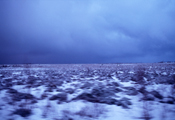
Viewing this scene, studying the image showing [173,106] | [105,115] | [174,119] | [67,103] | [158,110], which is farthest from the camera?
[67,103]

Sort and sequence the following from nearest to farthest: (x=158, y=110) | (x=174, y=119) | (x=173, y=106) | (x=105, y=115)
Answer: (x=174, y=119) < (x=105, y=115) < (x=158, y=110) < (x=173, y=106)

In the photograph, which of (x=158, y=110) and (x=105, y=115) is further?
(x=158, y=110)

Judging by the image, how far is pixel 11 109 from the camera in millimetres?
3691

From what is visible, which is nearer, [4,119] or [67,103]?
[4,119]

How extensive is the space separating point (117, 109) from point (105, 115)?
63cm

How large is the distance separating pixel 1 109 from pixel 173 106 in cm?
615

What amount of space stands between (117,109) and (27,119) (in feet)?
9.59

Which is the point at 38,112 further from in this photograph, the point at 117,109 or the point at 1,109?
the point at 117,109

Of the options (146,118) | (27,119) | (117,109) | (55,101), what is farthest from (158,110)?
(27,119)

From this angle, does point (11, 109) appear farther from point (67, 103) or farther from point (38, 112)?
point (67, 103)

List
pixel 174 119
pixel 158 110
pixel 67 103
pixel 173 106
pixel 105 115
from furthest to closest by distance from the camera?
pixel 67 103 → pixel 173 106 → pixel 158 110 → pixel 105 115 → pixel 174 119

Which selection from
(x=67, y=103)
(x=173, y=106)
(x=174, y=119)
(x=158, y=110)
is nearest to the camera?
(x=174, y=119)

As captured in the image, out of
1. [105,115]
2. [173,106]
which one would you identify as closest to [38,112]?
[105,115]

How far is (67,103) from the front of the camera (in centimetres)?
429
